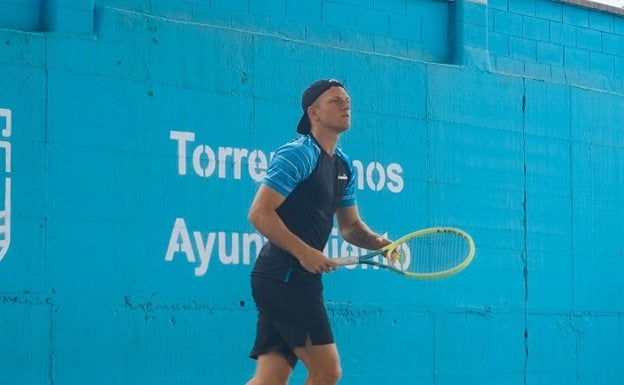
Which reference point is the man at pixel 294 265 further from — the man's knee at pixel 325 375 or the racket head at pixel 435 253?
the racket head at pixel 435 253

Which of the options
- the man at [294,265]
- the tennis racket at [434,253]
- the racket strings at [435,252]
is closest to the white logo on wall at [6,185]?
the man at [294,265]

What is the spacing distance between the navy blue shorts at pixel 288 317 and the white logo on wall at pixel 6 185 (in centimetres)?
197

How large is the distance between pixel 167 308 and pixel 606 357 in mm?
4772

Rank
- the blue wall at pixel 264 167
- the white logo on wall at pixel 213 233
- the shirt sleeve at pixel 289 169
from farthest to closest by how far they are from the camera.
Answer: the white logo on wall at pixel 213 233, the blue wall at pixel 264 167, the shirt sleeve at pixel 289 169

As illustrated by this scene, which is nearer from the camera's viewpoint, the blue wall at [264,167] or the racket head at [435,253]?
the blue wall at [264,167]

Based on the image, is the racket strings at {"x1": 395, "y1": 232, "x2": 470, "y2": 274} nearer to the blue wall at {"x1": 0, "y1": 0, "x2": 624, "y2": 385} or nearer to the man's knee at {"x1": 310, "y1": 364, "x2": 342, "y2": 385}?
the blue wall at {"x1": 0, "y1": 0, "x2": 624, "y2": 385}

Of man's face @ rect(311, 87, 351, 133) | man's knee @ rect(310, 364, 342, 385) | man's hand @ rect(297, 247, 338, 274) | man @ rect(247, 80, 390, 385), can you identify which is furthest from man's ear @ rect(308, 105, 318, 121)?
man's knee @ rect(310, 364, 342, 385)

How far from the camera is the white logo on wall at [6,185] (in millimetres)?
8055

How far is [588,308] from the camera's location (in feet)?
38.9

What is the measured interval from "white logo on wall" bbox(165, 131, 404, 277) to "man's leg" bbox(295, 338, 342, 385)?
7.77 feet

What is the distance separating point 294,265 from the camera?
22.1 ft

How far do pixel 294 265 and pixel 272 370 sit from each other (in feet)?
1.72

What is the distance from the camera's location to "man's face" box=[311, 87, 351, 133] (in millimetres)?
7023

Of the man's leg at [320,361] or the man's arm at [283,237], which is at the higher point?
the man's arm at [283,237]
